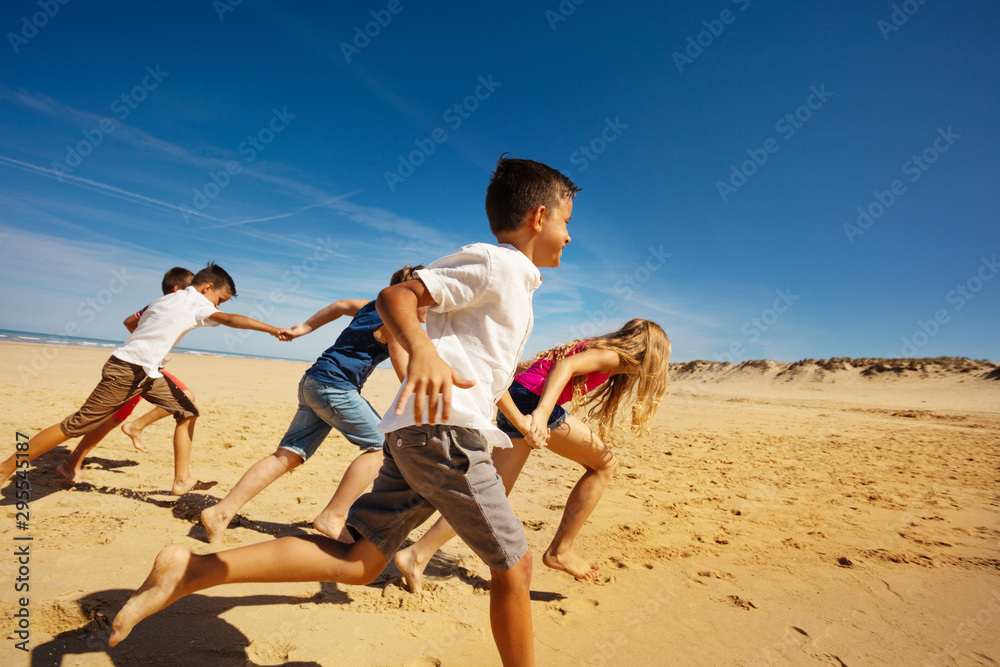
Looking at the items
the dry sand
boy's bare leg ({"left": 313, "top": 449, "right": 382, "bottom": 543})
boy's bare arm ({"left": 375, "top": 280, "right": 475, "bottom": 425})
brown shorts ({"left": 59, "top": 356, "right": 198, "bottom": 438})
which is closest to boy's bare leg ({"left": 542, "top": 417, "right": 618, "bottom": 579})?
the dry sand

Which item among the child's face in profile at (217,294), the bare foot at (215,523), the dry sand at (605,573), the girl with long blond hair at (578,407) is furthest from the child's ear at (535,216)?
the child's face in profile at (217,294)

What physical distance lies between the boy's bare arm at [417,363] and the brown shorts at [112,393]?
289cm

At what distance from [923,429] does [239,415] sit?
13542mm

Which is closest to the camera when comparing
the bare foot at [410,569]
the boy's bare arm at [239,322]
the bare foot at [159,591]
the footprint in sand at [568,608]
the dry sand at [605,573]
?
the bare foot at [159,591]

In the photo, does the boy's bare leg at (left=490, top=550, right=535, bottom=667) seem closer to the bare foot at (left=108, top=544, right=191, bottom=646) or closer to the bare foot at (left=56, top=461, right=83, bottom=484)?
the bare foot at (left=108, top=544, right=191, bottom=646)

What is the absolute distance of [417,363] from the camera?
4.15 feet

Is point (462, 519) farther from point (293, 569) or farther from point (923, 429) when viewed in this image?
point (923, 429)

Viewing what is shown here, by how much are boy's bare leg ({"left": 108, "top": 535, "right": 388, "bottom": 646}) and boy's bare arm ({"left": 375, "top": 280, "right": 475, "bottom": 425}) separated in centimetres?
63

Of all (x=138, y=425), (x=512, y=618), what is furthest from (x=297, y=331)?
(x=512, y=618)

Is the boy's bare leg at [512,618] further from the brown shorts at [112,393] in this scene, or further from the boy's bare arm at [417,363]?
the brown shorts at [112,393]

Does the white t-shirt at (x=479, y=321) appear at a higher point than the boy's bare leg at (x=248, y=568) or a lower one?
higher

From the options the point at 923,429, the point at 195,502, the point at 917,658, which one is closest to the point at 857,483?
the point at 917,658

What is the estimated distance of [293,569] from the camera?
5.05 ft

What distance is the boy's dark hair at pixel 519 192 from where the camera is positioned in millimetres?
1768
